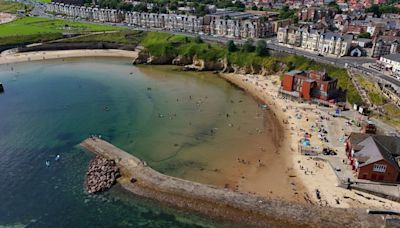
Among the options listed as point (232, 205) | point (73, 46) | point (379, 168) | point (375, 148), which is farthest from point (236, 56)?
point (73, 46)

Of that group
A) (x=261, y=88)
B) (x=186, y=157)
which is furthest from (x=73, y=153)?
(x=261, y=88)

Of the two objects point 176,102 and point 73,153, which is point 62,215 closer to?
point 73,153

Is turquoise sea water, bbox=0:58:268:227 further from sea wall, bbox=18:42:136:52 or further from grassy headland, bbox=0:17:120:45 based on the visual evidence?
grassy headland, bbox=0:17:120:45

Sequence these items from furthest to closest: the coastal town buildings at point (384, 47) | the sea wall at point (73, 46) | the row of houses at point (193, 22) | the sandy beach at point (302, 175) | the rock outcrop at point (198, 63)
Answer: the sea wall at point (73, 46) < the row of houses at point (193, 22) < the rock outcrop at point (198, 63) < the coastal town buildings at point (384, 47) < the sandy beach at point (302, 175)

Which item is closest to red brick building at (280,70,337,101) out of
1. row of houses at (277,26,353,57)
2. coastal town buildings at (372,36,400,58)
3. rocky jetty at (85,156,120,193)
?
row of houses at (277,26,353,57)

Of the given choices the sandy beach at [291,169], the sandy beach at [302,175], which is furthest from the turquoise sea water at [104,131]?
the sandy beach at [302,175]

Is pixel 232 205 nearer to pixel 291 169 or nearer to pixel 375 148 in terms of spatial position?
pixel 291 169

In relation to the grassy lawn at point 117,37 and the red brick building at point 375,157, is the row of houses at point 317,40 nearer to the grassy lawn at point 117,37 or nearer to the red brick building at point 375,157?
the red brick building at point 375,157
